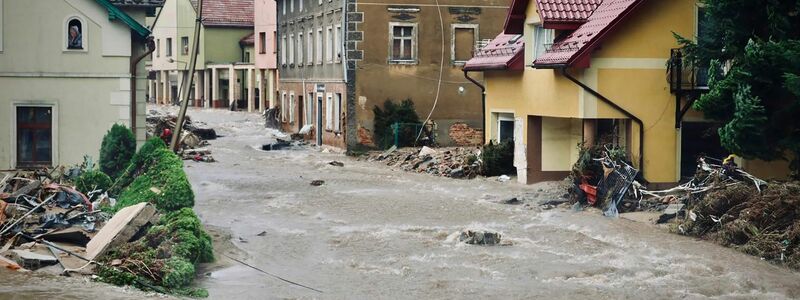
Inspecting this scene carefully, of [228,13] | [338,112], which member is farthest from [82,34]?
[228,13]

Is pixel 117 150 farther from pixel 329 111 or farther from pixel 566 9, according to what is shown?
pixel 329 111

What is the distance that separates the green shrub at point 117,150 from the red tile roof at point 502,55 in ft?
32.9

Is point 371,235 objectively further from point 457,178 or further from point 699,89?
point 457,178

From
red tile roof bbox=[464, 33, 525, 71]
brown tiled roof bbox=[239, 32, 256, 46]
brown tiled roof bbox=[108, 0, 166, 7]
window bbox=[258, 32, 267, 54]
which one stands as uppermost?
brown tiled roof bbox=[239, 32, 256, 46]

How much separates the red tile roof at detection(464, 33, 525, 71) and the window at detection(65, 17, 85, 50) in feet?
34.4

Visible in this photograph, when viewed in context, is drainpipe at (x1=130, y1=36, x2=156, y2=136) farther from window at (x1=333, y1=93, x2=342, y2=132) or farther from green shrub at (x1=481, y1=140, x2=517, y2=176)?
window at (x1=333, y1=93, x2=342, y2=132)

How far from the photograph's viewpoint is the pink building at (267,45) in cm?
6419

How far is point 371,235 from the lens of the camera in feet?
74.1

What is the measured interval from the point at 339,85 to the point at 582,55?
1909 cm

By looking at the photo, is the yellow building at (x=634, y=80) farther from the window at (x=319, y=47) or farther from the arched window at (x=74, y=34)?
the window at (x=319, y=47)

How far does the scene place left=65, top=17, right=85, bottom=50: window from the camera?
27.1 metres

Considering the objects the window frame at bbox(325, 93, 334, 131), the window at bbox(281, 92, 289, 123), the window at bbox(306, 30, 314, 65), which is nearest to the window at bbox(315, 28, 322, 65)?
the window at bbox(306, 30, 314, 65)

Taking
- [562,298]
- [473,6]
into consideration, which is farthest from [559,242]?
[473,6]

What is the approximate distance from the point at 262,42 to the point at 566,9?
131 ft
